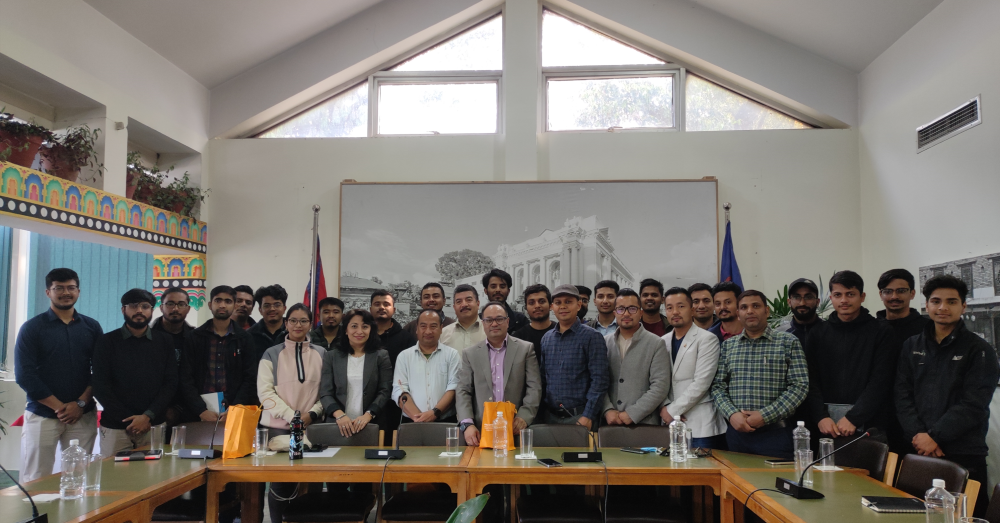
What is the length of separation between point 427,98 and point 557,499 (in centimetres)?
465

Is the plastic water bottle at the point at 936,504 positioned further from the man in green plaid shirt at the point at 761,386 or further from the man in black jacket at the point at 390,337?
the man in black jacket at the point at 390,337

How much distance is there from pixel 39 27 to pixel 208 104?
222 cm

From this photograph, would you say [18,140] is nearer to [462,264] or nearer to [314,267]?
[314,267]

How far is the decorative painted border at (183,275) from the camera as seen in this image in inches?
262

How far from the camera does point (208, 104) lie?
693 cm

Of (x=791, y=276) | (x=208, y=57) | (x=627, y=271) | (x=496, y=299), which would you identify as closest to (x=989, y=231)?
(x=791, y=276)

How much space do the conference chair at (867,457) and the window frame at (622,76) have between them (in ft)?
13.2

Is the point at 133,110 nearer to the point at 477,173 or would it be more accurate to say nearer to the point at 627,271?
the point at 477,173

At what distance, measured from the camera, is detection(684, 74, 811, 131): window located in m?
6.65

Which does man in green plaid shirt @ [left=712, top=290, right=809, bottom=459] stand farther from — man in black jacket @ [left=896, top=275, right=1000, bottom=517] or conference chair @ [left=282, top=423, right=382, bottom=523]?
conference chair @ [left=282, top=423, right=382, bottom=523]

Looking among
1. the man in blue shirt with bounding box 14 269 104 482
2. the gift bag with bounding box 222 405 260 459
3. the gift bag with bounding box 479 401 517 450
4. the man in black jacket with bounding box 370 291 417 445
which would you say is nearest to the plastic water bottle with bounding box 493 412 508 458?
the gift bag with bounding box 479 401 517 450

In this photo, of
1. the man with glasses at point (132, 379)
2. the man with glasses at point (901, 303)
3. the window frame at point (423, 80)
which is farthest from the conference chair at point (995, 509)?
the window frame at point (423, 80)

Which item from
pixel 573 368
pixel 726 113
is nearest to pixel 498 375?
pixel 573 368

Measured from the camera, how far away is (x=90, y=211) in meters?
5.18
